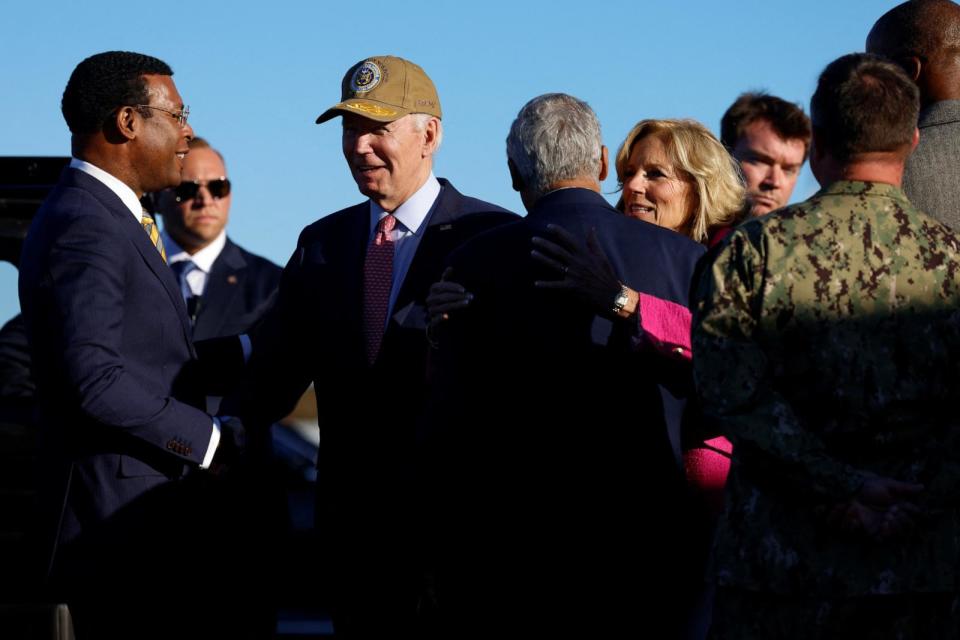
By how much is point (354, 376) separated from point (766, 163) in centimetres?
241

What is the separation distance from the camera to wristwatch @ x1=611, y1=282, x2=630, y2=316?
12.2ft

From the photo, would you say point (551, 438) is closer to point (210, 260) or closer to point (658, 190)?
point (658, 190)

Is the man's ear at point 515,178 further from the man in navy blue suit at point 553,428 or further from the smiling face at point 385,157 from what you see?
the smiling face at point 385,157

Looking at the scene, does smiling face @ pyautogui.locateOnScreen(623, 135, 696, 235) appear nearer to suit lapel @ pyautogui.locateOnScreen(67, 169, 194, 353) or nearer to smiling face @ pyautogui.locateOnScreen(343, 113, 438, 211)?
smiling face @ pyautogui.locateOnScreen(343, 113, 438, 211)

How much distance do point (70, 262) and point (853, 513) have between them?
7.48 ft

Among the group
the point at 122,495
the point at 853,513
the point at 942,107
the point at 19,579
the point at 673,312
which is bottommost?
the point at 19,579

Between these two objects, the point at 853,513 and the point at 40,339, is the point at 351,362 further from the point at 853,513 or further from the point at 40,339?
the point at 853,513

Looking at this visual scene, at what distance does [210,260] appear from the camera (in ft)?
24.2

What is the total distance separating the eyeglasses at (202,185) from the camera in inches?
294

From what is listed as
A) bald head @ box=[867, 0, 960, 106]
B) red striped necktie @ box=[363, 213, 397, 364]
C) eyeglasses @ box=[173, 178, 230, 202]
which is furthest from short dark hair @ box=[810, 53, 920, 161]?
eyeglasses @ box=[173, 178, 230, 202]

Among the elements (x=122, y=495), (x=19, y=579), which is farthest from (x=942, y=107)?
(x=19, y=579)

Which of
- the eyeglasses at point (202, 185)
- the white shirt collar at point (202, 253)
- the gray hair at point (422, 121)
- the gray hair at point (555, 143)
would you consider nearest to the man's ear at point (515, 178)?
the gray hair at point (555, 143)

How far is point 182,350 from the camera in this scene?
4340mm

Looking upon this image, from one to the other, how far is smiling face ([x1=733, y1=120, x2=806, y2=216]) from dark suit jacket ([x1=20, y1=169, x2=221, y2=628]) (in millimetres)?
2966
